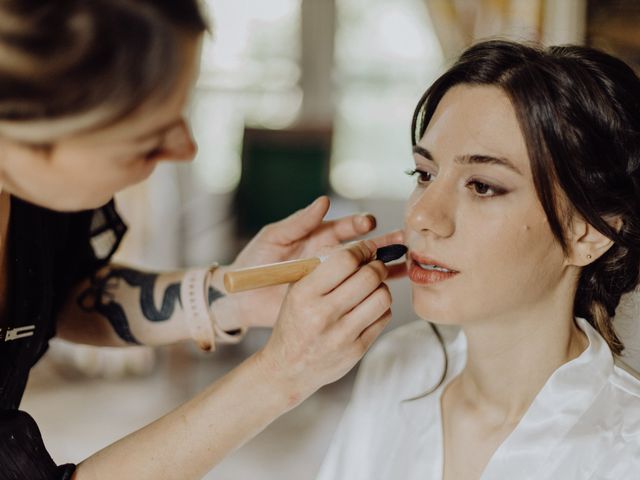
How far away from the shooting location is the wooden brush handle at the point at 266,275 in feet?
3.18

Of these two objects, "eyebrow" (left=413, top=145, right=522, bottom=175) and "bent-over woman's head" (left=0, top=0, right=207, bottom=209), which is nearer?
"bent-over woman's head" (left=0, top=0, right=207, bottom=209)

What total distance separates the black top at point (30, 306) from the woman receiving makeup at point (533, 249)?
602 mm

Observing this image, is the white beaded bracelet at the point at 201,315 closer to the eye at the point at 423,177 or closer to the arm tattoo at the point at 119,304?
the arm tattoo at the point at 119,304

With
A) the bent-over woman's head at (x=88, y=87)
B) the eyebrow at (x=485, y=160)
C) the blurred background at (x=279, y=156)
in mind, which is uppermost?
the bent-over woman's head at (x=88, y=87)

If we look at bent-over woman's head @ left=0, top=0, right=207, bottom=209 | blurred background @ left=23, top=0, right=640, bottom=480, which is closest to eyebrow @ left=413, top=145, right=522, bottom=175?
bent-over woman's head @ left=0, top=0, right=207, bottom=209

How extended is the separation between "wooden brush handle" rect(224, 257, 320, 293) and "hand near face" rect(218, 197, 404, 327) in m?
0.27

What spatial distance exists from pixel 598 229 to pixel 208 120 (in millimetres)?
3636

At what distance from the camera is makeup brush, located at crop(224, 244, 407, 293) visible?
97 cm

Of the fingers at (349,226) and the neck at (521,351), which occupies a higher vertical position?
the fingers at (349,226)

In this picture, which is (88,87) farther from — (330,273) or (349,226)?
(349,226)

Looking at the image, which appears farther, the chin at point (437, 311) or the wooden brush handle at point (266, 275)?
the chin at point (437, 311)

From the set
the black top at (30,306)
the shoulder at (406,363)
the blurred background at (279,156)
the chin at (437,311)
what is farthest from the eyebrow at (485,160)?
the blurred background at (279,156)

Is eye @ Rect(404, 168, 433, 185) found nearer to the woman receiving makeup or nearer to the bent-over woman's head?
the woman receiving makeup

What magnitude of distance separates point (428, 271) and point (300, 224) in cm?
25
